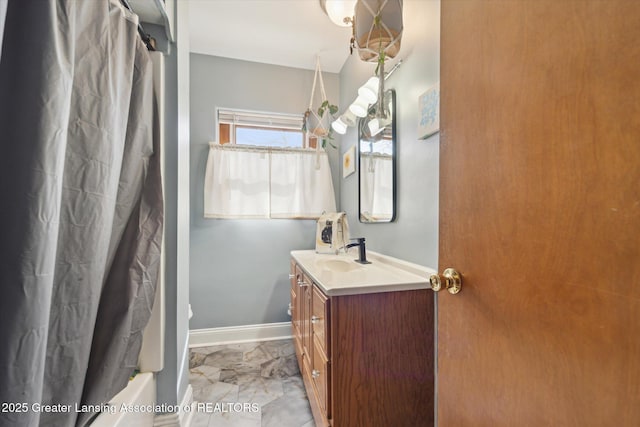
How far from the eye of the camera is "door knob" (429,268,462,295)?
0.67 m

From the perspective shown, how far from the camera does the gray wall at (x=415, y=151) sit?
47.1 inches

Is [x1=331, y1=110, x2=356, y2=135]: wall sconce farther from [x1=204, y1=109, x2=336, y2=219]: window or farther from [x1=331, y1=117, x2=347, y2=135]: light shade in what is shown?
[x1=204, y1=109, x2=336, y2=219]: window

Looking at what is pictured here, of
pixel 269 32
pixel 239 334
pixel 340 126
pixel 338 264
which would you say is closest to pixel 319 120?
pixel 340 126

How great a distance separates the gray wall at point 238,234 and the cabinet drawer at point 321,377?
1.23 meters

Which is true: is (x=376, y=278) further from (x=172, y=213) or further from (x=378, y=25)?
(x=378, y=25)

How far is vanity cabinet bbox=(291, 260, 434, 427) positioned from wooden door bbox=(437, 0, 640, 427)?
383 mm

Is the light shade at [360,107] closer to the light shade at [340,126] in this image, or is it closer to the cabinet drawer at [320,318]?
the light shade at [340,126]

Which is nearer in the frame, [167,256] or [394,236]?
[167,256]

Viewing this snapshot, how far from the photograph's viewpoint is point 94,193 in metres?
0.75

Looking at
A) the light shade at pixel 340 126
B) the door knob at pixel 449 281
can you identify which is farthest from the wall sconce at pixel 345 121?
the door knob at pixel 449 281

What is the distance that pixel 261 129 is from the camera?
247 cm

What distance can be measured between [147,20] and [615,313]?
180 centimetres

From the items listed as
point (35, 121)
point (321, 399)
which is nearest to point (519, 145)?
point (35, 121)

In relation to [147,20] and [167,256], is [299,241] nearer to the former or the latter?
[167,256]
